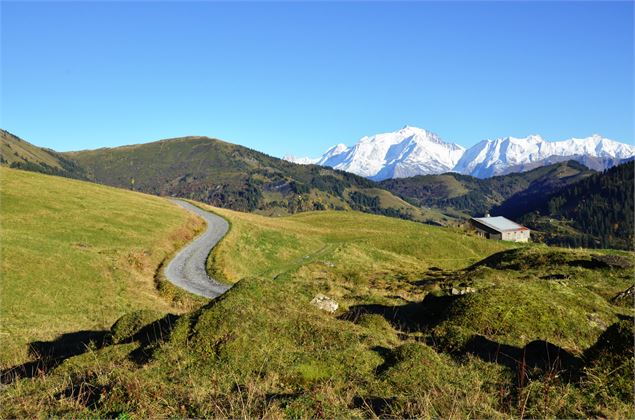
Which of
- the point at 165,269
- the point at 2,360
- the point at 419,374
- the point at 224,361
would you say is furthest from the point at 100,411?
the point at 165,269

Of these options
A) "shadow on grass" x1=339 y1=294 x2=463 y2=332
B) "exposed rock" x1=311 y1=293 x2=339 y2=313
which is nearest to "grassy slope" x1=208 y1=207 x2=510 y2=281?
"exposed rock" x1=311 y1=293 x2=339 y2=313

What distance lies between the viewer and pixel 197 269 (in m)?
46.4

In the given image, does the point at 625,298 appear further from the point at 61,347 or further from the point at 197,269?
the point at 197,269

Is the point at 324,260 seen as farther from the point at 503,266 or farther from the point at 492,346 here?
the point at 492,346

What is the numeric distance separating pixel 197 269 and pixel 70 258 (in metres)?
13.0

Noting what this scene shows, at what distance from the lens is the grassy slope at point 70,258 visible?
85.9 ft

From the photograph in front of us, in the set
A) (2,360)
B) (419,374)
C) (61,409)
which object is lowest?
(2,360)

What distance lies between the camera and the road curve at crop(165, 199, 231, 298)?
3897 centimetres

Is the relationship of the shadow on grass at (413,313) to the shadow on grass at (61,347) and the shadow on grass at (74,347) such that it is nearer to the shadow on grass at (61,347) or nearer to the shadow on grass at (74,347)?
the shadow on grass at (74,347)

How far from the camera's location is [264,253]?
61.5 metres

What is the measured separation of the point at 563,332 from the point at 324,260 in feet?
137

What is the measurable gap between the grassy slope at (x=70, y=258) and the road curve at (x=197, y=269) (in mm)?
2293

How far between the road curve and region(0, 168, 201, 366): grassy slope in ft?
7.52

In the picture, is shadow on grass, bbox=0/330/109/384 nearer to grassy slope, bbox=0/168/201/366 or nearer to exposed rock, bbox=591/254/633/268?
grassy slope, bbox=0/168/201/366
